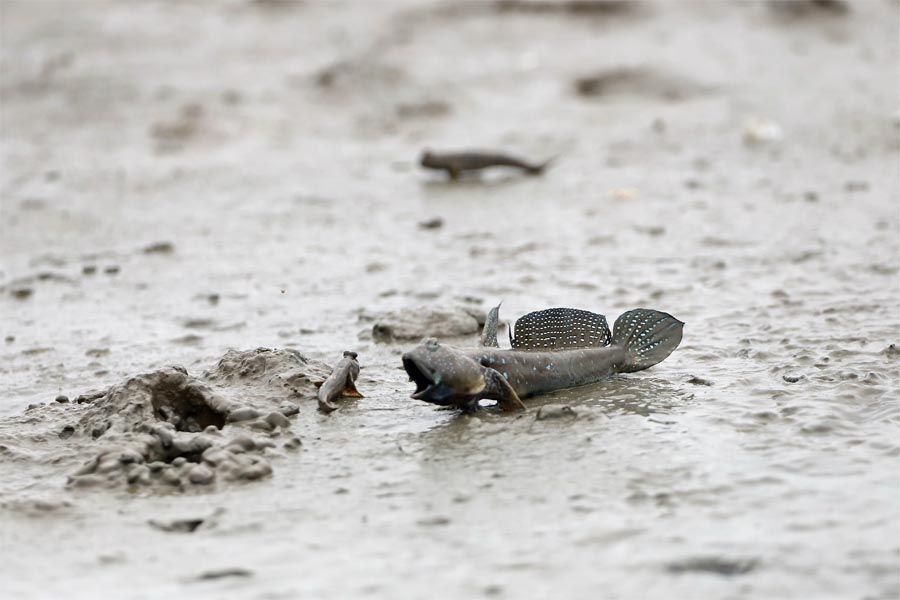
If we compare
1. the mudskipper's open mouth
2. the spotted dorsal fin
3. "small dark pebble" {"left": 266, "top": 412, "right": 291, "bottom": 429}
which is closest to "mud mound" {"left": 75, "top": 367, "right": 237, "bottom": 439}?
"small dark pebble" {"left": 266, "top": 412, "right": 291, "bottom": 429}

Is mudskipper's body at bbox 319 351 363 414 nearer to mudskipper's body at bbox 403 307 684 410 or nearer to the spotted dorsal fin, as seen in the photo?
mudskipper's body at bbox 403 307 684 410

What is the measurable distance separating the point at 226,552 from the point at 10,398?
177 centimetres

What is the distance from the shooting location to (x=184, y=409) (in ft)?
11.4

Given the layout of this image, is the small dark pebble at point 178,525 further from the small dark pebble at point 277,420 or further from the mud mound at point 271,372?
the mud mound at point 271,372

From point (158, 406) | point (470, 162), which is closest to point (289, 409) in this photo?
point (158, 406)

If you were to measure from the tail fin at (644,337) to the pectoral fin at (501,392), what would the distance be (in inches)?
19.1

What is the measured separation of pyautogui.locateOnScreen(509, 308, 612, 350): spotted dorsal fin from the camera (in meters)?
3.62

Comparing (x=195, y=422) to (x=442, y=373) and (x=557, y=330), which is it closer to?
(x=442, y=373)

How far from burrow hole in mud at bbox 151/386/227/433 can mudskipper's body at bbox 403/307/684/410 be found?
2.03ft

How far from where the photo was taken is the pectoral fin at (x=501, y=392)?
3.34 meters

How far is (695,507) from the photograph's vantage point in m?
2.68

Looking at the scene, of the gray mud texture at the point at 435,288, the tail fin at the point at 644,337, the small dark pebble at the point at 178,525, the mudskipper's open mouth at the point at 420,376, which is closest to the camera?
the gray mud texture at the point at 435,288

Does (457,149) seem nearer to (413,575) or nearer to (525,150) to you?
(525,150)

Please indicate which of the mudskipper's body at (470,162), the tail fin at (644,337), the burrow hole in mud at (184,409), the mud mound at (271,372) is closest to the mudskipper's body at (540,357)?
the tail fin at (644,337)
